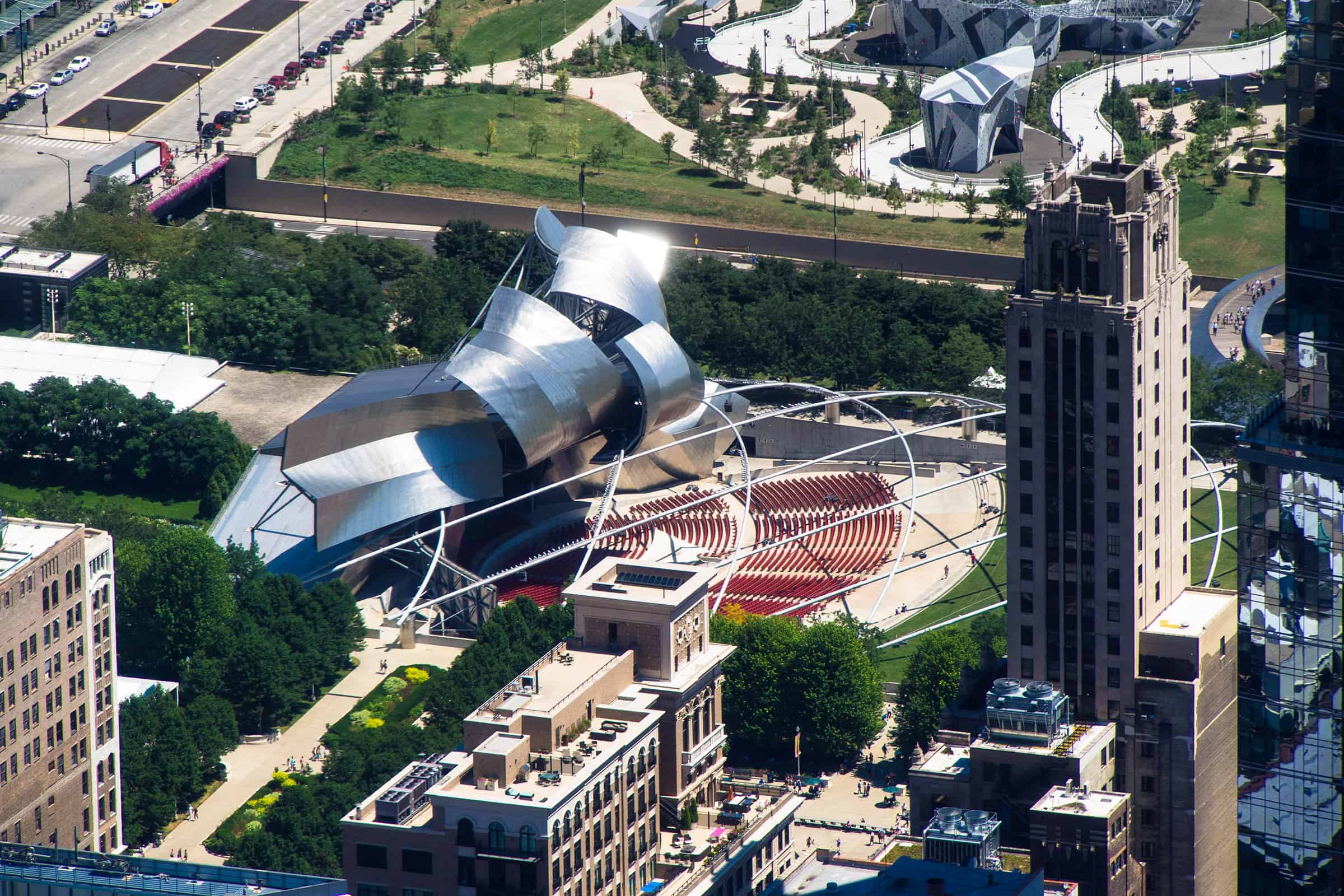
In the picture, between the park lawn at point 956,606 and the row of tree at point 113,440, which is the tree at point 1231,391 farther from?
the row of tree at point 113,440

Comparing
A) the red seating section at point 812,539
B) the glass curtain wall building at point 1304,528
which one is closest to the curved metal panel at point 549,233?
the red seating section at point 812,539

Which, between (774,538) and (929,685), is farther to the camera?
(774,538)

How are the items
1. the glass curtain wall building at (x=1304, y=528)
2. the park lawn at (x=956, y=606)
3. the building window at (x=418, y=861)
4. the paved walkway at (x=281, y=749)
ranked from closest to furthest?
the glass curtain wall building at (x=1304, y=528) < the building window at (x=418, y=861) < the paved walkway at (x=281, y=749) < the park lawn at (x=956, y=606)

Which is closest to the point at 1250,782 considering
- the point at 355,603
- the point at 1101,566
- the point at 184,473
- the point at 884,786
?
the point at 1101,566

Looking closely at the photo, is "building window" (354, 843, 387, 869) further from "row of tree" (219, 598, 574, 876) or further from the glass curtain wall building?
the glass curtain wall building

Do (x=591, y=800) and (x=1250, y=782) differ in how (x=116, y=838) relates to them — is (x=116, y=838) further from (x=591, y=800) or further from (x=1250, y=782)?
(x=1250, y=782)

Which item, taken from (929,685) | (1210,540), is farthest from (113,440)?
(1210,540)

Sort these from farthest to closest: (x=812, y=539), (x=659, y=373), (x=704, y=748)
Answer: (x=812, y=539) < (x=659, y=373) < (x=704, y=748)

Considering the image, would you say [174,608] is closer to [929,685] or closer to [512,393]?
[512,393]
